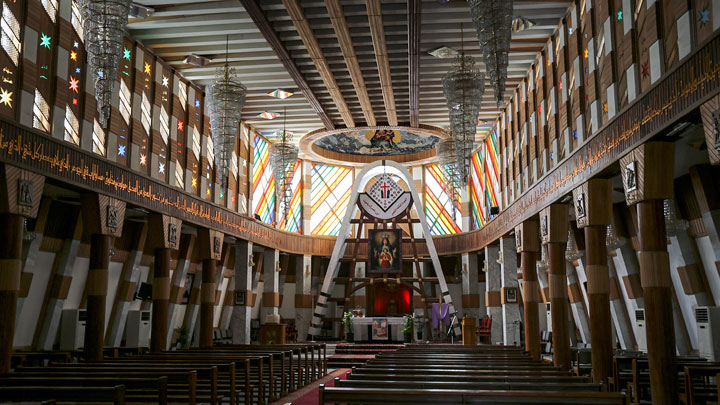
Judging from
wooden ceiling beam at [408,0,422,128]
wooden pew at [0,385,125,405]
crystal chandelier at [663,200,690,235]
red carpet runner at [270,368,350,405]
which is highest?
wooden ceiling beam at [408,0,422,128]

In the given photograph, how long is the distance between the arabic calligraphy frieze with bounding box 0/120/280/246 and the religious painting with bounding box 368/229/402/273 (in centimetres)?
652

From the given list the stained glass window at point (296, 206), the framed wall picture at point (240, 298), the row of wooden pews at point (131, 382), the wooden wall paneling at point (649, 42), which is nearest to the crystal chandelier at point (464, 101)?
the wooden wall paneling at point (649, 42)

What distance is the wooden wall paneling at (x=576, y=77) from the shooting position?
10953mm

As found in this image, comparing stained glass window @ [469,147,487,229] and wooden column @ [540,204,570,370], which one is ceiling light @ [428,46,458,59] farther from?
stained glass window @ [469,147,487,229]

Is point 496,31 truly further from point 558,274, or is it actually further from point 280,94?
point 280,94

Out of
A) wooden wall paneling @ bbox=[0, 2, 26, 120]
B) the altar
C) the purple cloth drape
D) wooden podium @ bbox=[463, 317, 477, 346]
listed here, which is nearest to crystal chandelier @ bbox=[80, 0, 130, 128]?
wooden wall paneling @ bbox=[0, 2, 26, 120]

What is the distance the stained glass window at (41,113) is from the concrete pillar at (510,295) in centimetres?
1182

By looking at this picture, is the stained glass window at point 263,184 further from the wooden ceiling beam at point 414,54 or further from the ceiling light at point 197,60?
the ceiling light at point 197,60

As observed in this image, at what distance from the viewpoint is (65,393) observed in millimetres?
5137

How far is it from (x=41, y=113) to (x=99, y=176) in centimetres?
167

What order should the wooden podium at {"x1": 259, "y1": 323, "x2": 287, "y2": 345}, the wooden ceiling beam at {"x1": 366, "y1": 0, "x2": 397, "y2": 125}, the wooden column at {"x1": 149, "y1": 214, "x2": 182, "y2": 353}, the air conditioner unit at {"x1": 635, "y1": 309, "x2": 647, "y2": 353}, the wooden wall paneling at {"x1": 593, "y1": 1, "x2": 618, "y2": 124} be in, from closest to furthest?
the wooden wall paneling at {"x1": 593, "y1": 1, "x2": 618, "y2": 124}
the wooden ceiling beam at {"x1": 366, "y1": 0, "x2": 397, "y2": 125}
the air conditioner unit at {"x1": 635, "y1": 309, "x2": 647, "y2": 353}
the wooden column at {"x1": 149, "y1": 214, "x2": 182, "y2": 353}
the wooden podium at {"x1": 259, "y1": 323, "x2": 287, "y2": 345}

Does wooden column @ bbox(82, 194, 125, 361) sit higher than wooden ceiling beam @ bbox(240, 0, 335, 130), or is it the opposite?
wooden ceiling beam @ bbox(240, 0, 335, 130)

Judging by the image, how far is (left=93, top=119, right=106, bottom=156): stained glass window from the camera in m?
11.6

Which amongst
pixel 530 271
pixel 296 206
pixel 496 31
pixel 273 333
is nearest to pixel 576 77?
pixel 496 31
